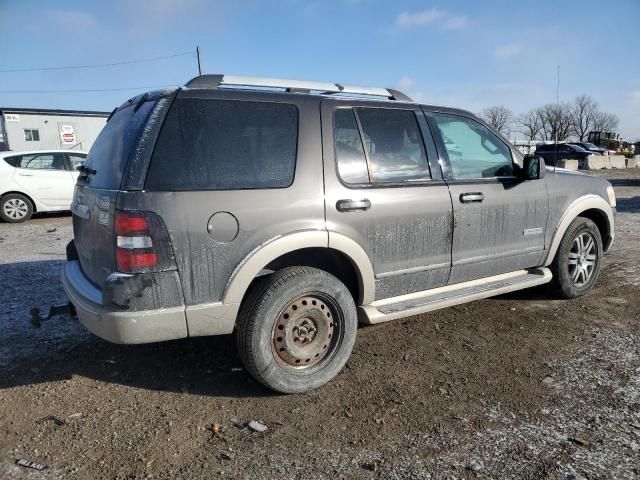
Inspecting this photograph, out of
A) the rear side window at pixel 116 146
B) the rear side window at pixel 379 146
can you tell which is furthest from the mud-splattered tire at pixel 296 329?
the rear side window at pixel 116 146

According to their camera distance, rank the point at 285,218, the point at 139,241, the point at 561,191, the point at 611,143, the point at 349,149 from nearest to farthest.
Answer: the point at 139,241
the point at 285,218
the point at 349,149
the point at 561,191
the point at 611,143

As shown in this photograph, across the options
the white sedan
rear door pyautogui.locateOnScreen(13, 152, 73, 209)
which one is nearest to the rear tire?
the white sedan

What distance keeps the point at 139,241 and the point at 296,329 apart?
1.15 meters

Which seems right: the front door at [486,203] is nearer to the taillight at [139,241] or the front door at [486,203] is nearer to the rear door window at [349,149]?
the rear door window at [349,149]

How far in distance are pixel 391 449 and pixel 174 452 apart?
1158mm

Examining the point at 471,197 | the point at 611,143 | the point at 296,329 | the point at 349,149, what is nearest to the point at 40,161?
the point at 349,149

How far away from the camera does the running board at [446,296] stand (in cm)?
348

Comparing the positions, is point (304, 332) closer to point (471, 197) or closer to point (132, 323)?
point (132, 323)

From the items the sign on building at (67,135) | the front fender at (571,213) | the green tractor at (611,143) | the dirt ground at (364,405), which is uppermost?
the sign on building at (67,135)

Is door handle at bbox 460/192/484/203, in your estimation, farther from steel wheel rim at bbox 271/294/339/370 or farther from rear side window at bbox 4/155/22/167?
rear side window at bbox 4/155/22/167

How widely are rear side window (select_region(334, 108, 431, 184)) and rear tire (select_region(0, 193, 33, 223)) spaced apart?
9835 mm

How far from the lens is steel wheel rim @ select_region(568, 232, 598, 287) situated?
4855 mm

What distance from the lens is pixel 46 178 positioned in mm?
10773

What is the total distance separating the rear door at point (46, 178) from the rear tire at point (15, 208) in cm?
23
